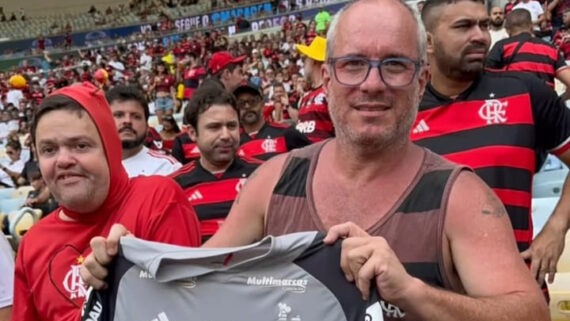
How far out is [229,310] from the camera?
153cm

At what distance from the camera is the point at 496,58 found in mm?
4234

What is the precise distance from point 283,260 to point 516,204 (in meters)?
1.16

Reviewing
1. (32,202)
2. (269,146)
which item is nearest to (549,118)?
(269,146)

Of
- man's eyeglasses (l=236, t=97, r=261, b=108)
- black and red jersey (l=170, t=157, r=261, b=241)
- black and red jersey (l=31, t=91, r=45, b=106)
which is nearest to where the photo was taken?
black and red jersey (l=170, t=157, r=261, b=241)

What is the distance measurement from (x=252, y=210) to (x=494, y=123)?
3.45 feet

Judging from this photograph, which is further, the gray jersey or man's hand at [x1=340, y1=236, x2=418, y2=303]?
the gray jersey

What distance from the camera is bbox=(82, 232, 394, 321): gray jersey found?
1431 mm

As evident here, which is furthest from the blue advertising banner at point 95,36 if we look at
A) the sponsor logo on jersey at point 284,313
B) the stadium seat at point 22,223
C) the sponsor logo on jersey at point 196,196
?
the sponsor logo on jersey at point 284,313

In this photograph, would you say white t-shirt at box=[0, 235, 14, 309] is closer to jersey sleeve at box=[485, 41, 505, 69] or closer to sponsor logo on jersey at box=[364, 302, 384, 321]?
sponsor logo on jersey at box=[364, 302, 384, 321]

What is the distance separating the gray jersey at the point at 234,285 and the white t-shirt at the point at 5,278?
78 centimetres

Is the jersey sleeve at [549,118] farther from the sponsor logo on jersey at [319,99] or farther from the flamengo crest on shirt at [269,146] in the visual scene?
the flamengo crest on shirt at [269,146]

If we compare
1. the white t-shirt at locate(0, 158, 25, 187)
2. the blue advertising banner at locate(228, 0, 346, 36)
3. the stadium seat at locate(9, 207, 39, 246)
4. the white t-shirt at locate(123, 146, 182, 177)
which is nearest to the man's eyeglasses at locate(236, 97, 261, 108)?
the white t-shirt at locate(123, 146, 182, 177)

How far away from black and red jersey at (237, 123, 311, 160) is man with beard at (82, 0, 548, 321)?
269cm

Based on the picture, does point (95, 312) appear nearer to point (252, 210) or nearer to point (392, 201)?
point (252, 210)
